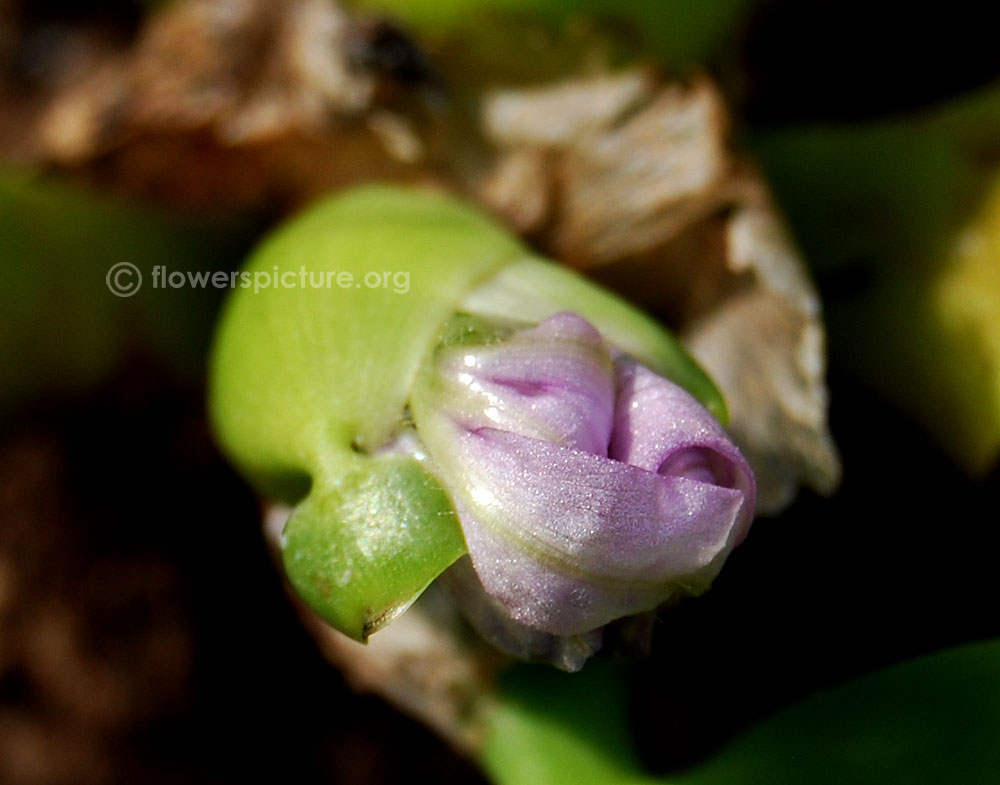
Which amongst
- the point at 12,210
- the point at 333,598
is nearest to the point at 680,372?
the point at 333,598

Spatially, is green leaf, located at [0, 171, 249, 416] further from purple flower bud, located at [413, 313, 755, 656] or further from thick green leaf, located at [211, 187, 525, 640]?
purple flower bud, located at [413, 313, 755, 656]

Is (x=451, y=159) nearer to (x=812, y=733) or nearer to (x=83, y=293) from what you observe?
(x=83, y=293)

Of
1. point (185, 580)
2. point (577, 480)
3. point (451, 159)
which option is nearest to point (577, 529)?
point (577, 480)

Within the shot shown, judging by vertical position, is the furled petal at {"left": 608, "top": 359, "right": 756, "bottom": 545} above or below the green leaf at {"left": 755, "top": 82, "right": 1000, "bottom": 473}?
above

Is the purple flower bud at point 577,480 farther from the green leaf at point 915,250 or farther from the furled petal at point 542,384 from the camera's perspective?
the green leaf at point 915,250

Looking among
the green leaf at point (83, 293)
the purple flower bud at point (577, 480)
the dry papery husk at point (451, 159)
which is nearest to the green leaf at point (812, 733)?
the dry papery husk at point (451, 159)

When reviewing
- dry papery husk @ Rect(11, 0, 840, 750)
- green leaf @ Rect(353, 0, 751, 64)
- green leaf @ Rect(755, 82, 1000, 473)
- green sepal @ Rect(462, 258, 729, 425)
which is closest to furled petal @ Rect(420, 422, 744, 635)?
green sepal @ Rect(462, 258, 729, 425)
